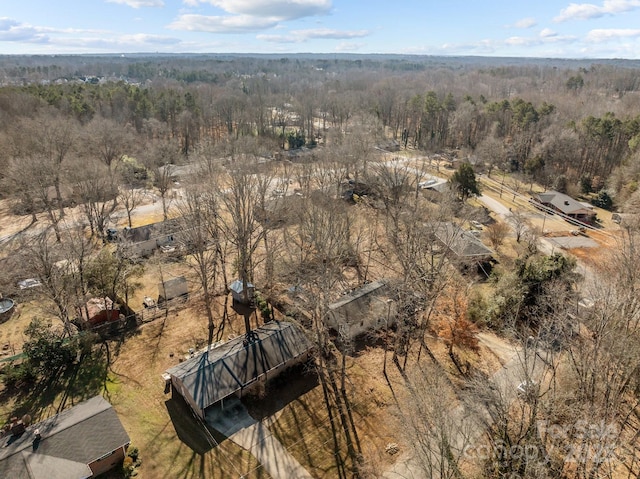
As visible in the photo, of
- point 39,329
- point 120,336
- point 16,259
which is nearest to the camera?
point 39,329

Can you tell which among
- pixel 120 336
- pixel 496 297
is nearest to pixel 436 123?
pixel 496 297

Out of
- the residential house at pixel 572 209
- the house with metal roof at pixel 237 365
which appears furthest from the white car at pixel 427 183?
the house with metal roof at pixel 237 365

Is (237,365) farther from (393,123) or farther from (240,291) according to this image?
(393,123)

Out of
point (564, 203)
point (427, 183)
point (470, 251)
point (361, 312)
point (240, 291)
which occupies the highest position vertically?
point (361, 312)

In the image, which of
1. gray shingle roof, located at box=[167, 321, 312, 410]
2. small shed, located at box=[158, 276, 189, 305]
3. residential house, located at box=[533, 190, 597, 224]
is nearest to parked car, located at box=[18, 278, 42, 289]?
small shed, located at box=[158, 276, 189, 305]

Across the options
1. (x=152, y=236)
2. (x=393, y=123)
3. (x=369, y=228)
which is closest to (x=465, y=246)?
(x=369, y=228)

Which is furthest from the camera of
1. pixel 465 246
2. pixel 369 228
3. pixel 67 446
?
pixel 369 228

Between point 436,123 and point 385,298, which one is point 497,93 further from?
point 385,298
